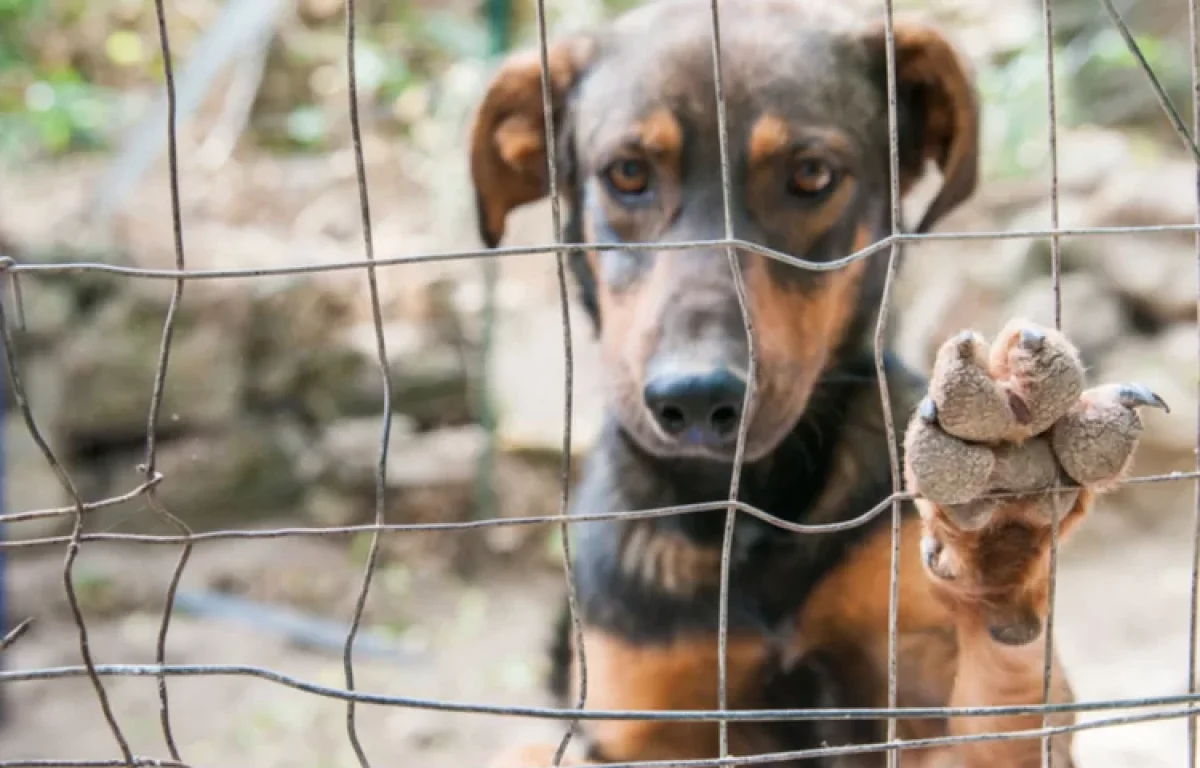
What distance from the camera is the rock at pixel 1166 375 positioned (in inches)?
188

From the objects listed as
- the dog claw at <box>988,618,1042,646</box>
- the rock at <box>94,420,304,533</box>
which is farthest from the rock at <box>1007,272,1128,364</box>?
the dog claw at <box>988,618,1042,646</box>

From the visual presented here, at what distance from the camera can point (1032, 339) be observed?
1.21 m

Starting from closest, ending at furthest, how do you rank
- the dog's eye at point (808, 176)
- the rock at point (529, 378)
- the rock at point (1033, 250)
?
the dog's eye at point (808, 176) < the rock at point (1033, 250) < the rock at point (529, 378)

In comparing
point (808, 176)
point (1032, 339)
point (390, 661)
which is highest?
point (808, 176)

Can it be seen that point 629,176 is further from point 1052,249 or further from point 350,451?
point 350,451

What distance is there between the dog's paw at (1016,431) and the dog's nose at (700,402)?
0.40 metres

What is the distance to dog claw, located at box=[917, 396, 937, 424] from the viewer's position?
1.23 m

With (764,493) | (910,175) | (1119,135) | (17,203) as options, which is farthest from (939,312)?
(17,203)

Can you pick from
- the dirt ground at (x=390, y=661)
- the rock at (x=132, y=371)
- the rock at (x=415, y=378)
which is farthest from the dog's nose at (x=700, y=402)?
the rock at (x=415, y=378)

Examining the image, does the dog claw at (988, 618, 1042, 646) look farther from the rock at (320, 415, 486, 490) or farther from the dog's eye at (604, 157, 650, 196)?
the rock at (320, 415, 486, 490)

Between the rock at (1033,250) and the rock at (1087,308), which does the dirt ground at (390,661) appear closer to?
the rock at (1087,308)

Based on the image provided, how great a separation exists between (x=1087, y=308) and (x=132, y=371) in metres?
4.74

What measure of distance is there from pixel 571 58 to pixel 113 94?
18.6 feet

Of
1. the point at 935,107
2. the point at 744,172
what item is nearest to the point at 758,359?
the point at 744,172
